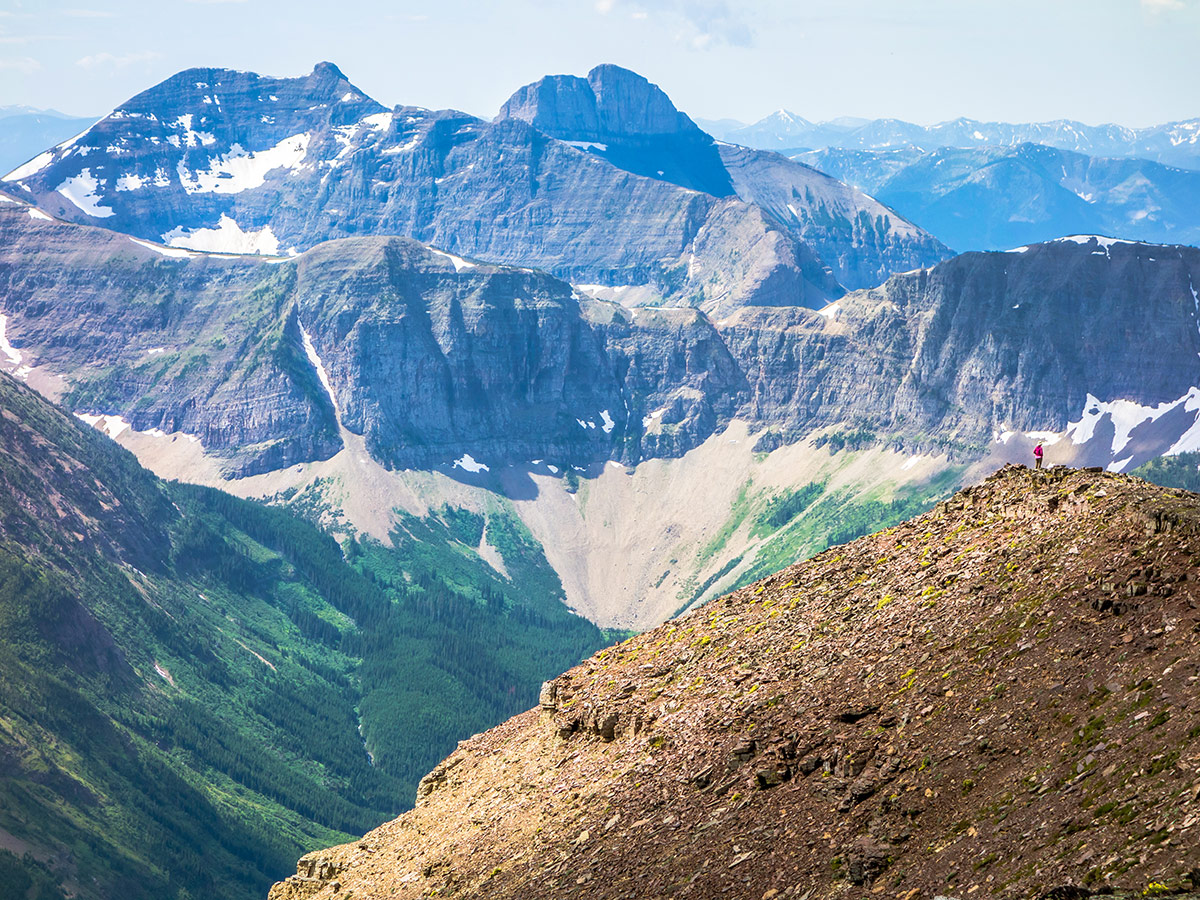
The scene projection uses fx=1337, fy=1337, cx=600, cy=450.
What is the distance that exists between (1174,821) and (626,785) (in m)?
27.2

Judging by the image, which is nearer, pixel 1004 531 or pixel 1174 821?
pixel 1174 821

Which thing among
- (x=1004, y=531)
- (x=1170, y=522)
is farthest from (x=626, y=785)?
(x=1170, y=522)

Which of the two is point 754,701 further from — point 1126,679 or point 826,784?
point 1126,679

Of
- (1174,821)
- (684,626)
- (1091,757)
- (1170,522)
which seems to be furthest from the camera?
(684,626)

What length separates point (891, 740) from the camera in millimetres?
52781

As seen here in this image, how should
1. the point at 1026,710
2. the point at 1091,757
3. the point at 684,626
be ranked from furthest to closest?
the point at 684,626, the point at 1026,710, the point at 1091,757

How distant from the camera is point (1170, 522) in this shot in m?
53.8

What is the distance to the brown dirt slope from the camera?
44.1m

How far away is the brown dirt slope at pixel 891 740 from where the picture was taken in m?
44.1

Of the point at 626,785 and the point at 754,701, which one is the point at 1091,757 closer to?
the point at 754,701

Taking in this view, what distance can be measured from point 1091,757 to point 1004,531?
19.4 m

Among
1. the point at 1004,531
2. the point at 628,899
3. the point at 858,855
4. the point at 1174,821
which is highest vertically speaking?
the point at 1004,531

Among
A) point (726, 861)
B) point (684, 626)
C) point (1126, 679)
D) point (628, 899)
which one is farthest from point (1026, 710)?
point (684, 626)

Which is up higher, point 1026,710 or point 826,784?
point 1026,710
